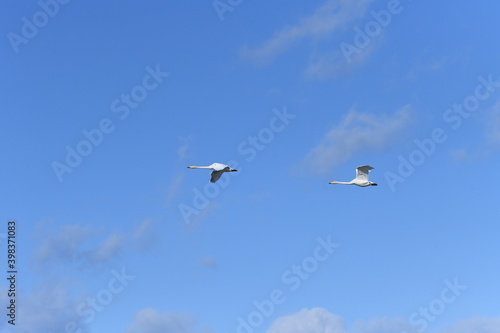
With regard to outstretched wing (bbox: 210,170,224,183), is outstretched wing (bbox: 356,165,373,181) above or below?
below

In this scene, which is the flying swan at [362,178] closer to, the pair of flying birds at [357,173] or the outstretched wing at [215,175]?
the pair of flying birds at [357,173]

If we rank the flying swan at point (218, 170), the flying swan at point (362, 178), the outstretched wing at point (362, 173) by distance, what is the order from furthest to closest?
the flying swan at point (362, 178) < the outstretched wing at point (362, 173) < the flying swan at point (218, 170)

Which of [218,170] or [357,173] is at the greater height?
[218,170]

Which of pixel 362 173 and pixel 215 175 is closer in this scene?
pixel 215 175

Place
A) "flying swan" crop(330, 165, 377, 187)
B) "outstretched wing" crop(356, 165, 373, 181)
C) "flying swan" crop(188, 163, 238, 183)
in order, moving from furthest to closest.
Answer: "flying swan" crop(330, 165, 377, 187) < "outstretched wing" crop(356, 165, 373, 181) < "flying swan" crop(188, 163, 238, 183)

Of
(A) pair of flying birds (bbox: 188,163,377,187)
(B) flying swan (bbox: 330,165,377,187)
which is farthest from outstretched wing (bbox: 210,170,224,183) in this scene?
(B) flying swan (bbox: 330,165,377,187)

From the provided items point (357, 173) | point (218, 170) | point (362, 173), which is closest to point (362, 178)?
point (362, 173)

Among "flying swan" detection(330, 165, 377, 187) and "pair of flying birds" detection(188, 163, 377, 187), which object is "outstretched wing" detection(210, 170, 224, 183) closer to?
"pair of flying birds" detection(188, 163, 377, 187)

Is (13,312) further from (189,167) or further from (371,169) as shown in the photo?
(371,169)

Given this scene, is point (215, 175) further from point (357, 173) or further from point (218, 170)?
point (357, 173)

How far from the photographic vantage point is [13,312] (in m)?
133

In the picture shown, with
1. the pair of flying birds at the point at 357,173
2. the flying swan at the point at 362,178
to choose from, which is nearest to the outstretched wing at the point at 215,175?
the pair of flying birds at the point at 357,173

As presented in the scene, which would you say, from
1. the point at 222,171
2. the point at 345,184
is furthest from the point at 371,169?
the point at 222,171

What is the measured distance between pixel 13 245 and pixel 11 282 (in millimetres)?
4569
